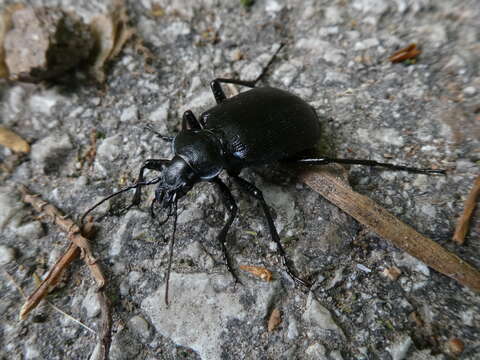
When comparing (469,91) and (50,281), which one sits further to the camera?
(469,91)

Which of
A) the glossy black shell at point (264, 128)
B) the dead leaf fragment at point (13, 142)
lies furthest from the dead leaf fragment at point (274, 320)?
the dead leaf fragment at point (13, 142)

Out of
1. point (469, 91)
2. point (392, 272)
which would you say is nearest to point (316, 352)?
point (392, 272)

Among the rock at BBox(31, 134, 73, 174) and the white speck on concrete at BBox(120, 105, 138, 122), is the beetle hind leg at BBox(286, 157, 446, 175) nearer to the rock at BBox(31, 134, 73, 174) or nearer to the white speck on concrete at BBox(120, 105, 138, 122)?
the white speck on concrete at BBox(120, 105, 138, 122)

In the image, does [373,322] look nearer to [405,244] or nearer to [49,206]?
[405,244]

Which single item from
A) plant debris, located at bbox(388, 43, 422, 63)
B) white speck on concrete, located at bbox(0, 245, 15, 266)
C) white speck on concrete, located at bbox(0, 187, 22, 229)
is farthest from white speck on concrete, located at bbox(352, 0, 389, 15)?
white speck on concrete, located at bbox(0, 245, 15, 266)

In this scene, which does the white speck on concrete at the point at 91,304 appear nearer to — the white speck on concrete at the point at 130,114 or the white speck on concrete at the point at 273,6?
the white speck on concrete at the point at 130,114

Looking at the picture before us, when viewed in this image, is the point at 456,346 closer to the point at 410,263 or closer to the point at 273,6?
Answer: the point at 410,263
